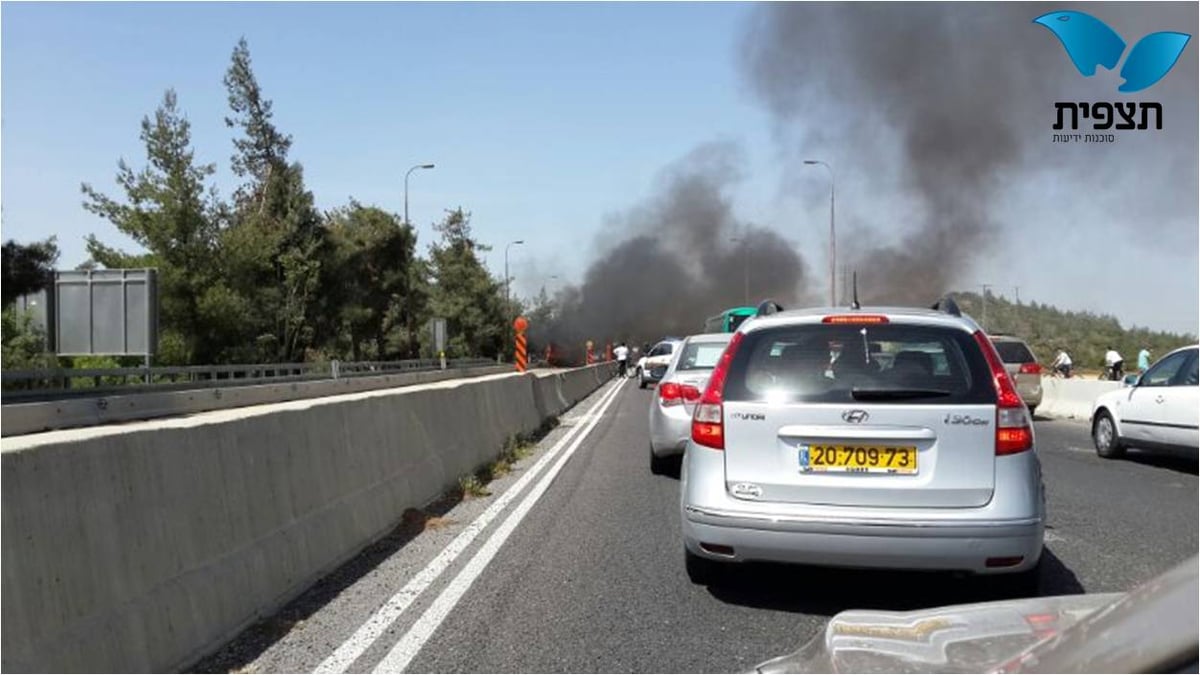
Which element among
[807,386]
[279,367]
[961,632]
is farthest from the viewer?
[279,367]

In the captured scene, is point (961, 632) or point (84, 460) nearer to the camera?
point (961, 632)

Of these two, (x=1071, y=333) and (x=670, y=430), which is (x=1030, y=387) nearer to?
(x=670, y=430)

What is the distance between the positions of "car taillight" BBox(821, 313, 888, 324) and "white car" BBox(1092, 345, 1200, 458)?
23.8ft

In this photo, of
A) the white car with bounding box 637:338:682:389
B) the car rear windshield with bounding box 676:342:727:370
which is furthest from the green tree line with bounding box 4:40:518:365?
the car rear windshield with bounding box 676:342:727:370

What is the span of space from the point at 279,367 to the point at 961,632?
1309 inches

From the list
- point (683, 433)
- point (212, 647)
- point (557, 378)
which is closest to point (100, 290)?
point (557, 378)

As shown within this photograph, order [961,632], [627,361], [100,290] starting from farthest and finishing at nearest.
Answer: [627,361], [100,290], [961,632]

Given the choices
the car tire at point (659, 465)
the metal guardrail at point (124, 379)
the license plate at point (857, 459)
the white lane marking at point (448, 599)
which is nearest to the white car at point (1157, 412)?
the car tire at point (659, 465)

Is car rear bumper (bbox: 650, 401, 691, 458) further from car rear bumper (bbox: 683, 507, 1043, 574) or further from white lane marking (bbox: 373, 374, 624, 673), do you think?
car rear bumper (bbox: 683, 507, 1043, 574)

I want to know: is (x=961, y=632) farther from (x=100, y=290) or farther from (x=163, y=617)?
(x=100, y=290)

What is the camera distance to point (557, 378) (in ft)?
71.5

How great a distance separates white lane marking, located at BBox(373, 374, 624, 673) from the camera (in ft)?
14.2

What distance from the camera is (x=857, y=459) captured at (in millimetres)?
4887

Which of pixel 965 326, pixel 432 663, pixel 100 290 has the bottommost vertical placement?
pixel 432 663
